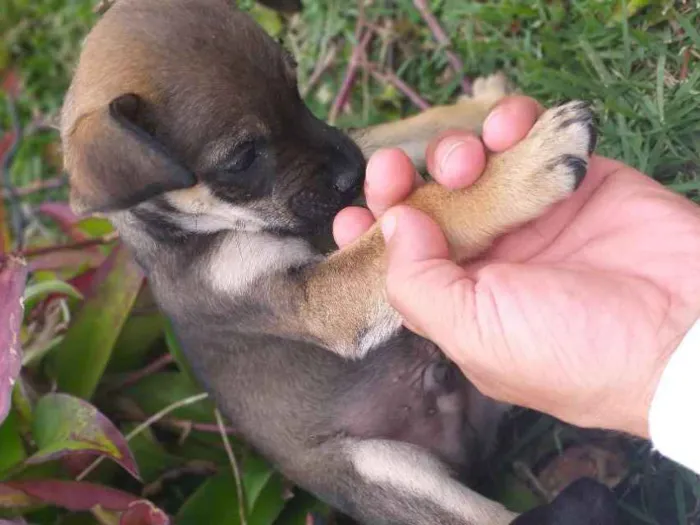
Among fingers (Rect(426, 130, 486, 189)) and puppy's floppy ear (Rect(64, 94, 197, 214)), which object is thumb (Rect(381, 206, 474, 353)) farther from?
puppy's floppy ear (Rect(64, 94, 197, 214))

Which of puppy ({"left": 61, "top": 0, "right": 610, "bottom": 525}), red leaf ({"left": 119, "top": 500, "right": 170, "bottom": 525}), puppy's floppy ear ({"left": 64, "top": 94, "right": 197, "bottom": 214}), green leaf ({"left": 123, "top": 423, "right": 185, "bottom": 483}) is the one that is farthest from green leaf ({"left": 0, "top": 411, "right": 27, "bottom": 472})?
puppy's floppy ear ({"left": 64, "top": 94, "right": 197, "bottom": 214})

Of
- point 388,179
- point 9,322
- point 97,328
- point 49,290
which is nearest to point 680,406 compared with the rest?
point 388,179

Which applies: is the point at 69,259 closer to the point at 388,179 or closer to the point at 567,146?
the point at 388,179

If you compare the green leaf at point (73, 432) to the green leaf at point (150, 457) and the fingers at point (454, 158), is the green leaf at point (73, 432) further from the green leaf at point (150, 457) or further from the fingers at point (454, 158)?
the fingers at point (454, 158)

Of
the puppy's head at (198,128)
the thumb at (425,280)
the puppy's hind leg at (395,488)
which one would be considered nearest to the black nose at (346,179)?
the puppy's head at (198,128)

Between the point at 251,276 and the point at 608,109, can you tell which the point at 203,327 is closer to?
the point at 251,276
